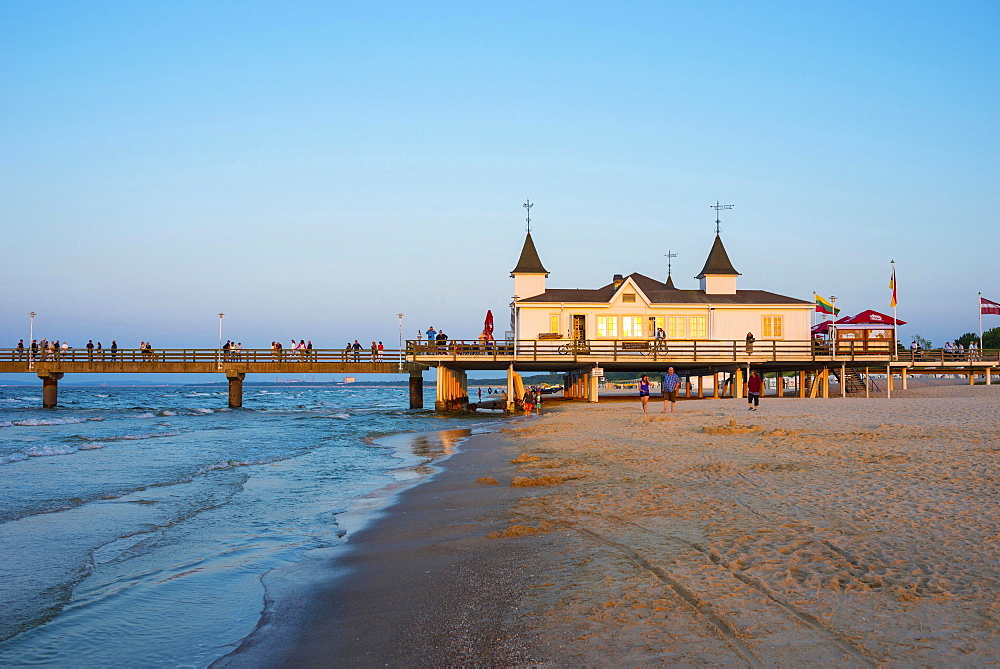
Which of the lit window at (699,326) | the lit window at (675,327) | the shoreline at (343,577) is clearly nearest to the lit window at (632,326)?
the lit window at (675,327)

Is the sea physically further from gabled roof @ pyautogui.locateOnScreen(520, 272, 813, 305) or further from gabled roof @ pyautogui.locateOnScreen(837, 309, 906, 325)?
gabled roof @ pyautogui.locateOnScreen(837, 309, 906, 325)

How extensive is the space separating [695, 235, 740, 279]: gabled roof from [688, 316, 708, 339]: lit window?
3398 millimetres

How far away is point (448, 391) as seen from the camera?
38.2m

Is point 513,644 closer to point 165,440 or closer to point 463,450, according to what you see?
point 463,450

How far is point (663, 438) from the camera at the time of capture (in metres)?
17.2

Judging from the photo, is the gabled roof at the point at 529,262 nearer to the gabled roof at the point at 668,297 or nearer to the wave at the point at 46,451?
the gabled roof at the point at 668,297

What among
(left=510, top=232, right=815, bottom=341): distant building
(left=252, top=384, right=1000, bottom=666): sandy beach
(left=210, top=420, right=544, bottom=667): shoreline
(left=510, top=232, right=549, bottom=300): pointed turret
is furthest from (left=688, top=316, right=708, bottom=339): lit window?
(left=210, top=420, right=544, bottom=667): shoreline

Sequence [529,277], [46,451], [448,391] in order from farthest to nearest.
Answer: [529,277], [448,391], [46,451]

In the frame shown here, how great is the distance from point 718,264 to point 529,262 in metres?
10.3

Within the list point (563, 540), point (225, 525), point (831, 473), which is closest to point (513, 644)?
point (563, 540)

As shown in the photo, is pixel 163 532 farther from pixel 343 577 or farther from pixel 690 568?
pixel 690 568

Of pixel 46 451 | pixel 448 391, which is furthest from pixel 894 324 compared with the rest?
pixel 46 451

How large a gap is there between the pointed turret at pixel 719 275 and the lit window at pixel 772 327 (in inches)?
105

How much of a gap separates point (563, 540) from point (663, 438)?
1014cm
